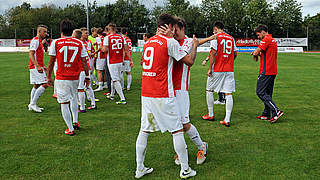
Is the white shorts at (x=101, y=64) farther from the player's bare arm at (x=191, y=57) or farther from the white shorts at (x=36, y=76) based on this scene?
the player's bare arm at (x=191, y=57)

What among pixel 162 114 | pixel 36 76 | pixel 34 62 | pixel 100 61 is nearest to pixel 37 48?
pixel 34 62

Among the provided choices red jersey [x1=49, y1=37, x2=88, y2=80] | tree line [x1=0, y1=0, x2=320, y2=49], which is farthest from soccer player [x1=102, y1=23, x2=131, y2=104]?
tree line [x1=0, y1=0, x2=320, y2=49]

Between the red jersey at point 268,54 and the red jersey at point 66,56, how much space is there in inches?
162

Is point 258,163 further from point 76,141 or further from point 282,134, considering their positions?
point 76,141

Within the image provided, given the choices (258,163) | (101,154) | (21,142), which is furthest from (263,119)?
(21,142)

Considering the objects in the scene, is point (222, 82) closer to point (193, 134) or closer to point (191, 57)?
point (193, 134)

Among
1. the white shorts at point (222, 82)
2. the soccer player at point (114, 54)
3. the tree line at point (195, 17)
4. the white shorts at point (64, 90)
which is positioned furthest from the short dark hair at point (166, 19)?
the tree line at point (195, 17)

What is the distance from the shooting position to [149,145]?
511cm

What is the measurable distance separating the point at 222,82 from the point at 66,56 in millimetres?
3420

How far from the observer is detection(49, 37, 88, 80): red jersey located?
18.1 feet

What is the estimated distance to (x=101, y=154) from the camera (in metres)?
4.71

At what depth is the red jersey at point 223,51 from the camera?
636 centimetres

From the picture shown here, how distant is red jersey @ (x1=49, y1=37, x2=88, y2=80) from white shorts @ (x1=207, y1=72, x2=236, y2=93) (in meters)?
3.02

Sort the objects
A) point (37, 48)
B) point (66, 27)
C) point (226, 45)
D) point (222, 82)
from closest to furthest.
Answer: point (66, 27) → point (226, 45) → point (222, 82) → point (37, 48)
